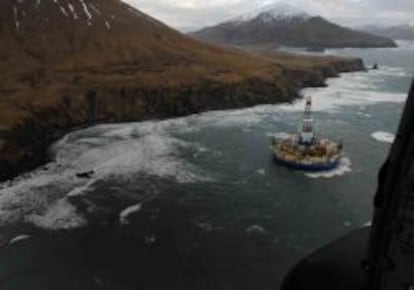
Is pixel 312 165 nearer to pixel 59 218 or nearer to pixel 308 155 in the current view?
pixel 308 155

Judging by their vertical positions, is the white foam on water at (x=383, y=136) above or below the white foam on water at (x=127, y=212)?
below

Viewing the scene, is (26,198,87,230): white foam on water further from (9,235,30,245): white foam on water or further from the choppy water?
(9,235,30,245): white foam on water

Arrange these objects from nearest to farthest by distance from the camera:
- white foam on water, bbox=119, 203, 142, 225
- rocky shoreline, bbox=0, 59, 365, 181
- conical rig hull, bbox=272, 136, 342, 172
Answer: white foam on water, bbox=119, 203, 142, 225 < conical rig hull, bbox=272, 136, 342, 172 < rocky shoreline, bbox=0, 59, 365, 181

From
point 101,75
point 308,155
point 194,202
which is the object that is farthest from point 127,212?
point 101,75

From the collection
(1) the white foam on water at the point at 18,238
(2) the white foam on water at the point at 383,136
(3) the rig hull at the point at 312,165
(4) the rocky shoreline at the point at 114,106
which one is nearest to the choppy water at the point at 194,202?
(1) the white foam on water at the point at 18,238

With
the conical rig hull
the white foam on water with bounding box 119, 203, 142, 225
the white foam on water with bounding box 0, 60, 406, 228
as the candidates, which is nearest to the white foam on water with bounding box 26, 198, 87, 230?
the white foam on water with bounding box 0, 60, 406, 228

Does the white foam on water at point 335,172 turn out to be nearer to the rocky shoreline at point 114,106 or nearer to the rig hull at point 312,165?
the rig hull at point 312,165
